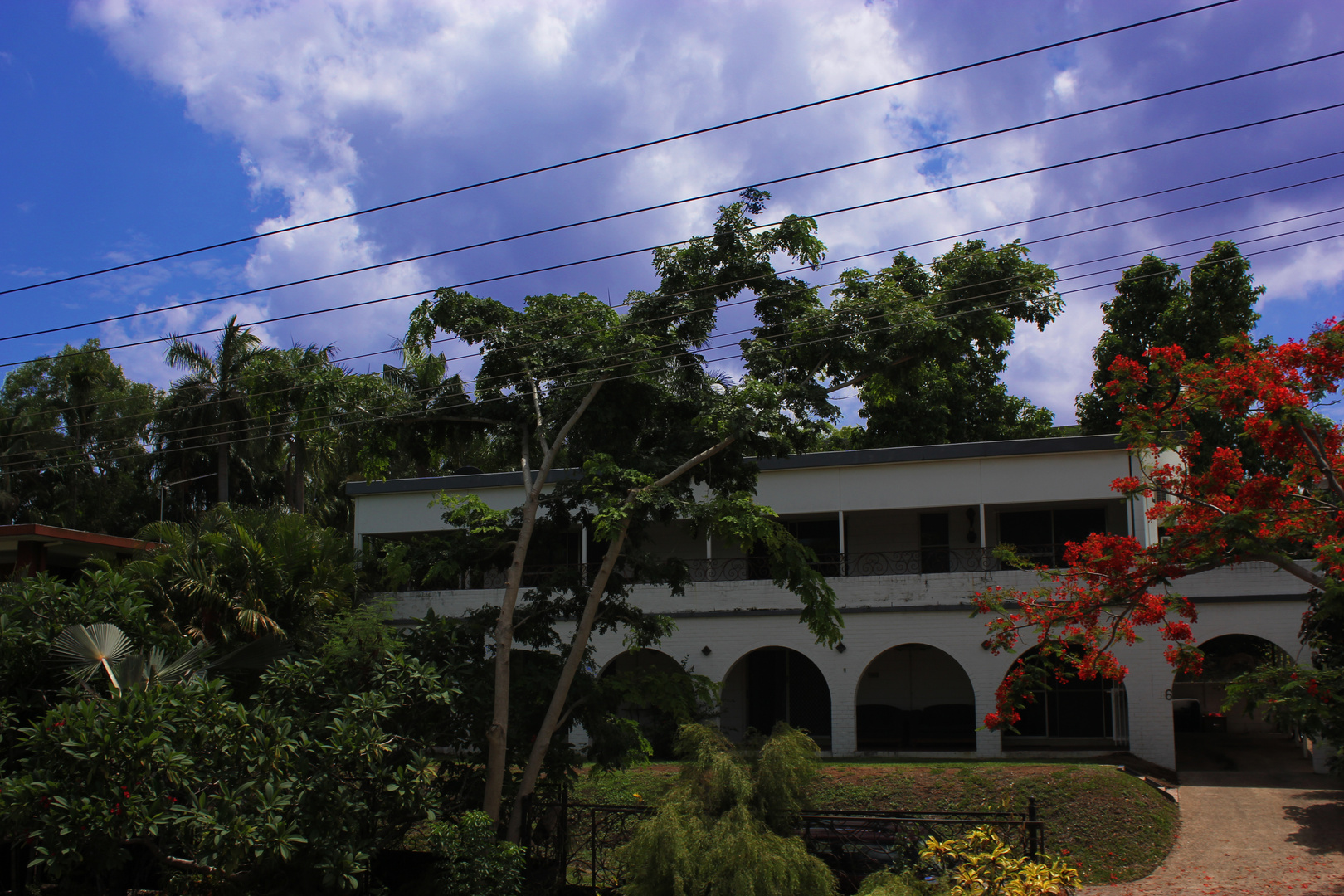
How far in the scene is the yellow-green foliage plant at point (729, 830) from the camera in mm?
7879

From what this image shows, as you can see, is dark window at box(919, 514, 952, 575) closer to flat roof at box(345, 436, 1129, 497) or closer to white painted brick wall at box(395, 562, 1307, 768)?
flat roof at box(345, 436, 1129, 497)

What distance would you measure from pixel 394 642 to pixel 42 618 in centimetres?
326

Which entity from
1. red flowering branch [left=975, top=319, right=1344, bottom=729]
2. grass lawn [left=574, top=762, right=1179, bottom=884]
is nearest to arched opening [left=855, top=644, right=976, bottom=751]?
grass lawn [left=574, top=762, right=1179, bottom=884]

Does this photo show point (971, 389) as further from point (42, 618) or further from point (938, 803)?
point (42, 618)

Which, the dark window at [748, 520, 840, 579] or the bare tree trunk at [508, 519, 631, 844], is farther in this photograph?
the dark window at [748, 520, 840, 579]

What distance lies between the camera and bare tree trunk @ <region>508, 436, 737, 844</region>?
386 inches

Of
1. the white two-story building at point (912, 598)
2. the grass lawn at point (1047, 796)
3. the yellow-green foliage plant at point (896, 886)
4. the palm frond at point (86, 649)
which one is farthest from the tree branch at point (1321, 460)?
the palm frond at point (86, 649)

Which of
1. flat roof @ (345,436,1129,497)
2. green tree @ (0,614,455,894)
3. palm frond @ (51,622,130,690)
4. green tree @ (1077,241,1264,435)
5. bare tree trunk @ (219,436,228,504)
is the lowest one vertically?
green tree @ (0,614,455,894)

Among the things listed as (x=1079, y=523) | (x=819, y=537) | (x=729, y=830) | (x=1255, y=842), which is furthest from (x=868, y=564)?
(x=729, y=830)

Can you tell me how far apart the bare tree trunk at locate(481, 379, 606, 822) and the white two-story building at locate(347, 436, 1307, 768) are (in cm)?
759

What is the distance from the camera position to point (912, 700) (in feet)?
67.0

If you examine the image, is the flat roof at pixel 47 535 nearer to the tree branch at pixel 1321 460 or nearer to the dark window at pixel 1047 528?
the tree branch at pixel 1321 460

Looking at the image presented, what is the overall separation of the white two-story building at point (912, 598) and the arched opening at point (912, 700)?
35mm

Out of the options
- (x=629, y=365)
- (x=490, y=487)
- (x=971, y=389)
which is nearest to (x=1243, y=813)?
(x=629, y=365)
